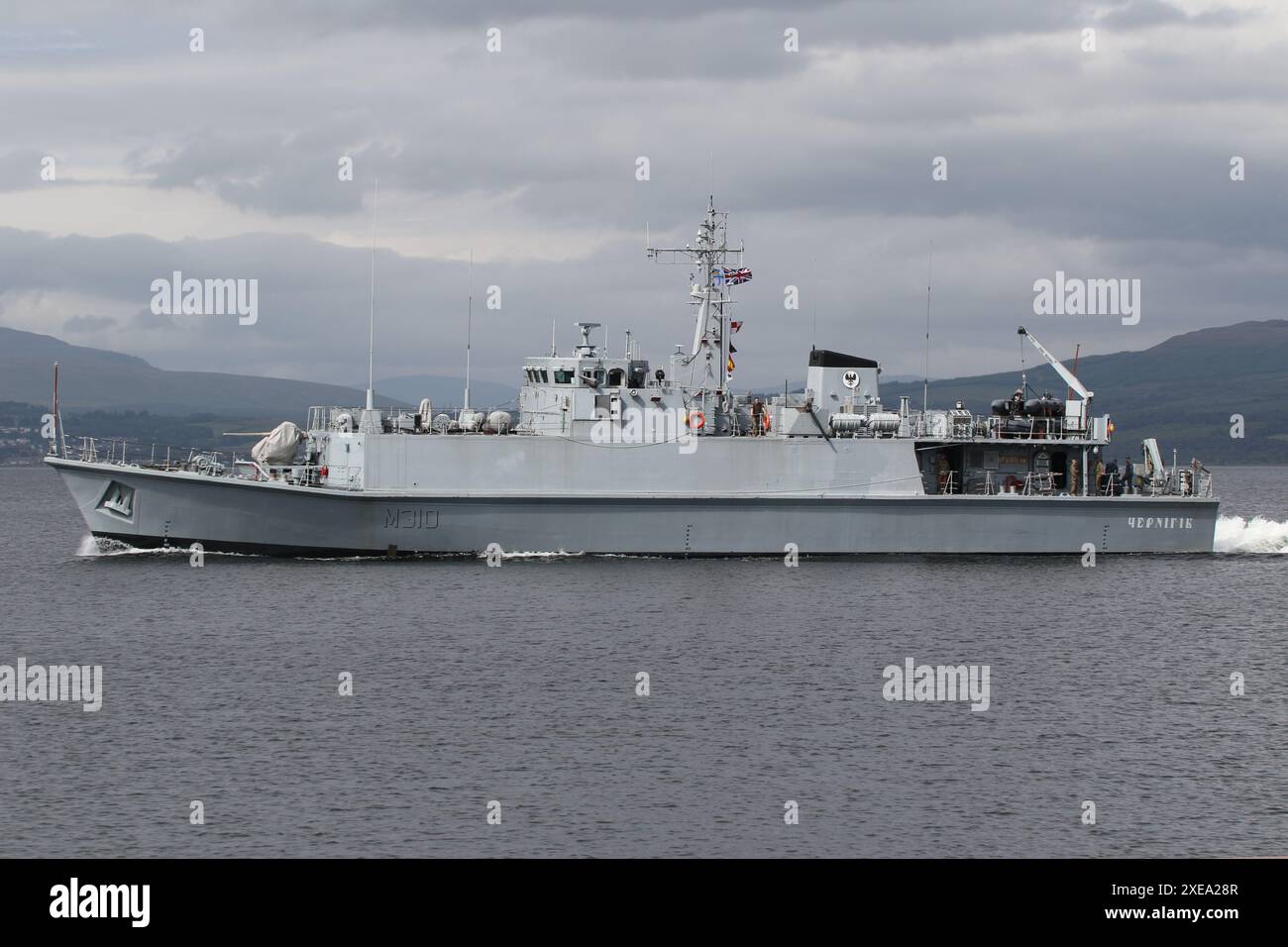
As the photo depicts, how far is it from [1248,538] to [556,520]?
24.3m

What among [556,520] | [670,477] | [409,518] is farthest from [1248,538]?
[409,518]

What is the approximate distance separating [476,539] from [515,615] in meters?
7.66

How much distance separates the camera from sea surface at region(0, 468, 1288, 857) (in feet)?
59.5

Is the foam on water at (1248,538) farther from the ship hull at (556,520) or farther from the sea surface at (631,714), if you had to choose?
the sea surface at (631,714)

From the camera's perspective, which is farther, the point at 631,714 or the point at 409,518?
the point at 409,518

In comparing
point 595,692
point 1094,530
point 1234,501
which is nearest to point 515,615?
point 595,692

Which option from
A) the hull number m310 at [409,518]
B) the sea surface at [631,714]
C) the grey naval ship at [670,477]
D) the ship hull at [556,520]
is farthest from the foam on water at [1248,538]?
the hull number m310 at [409,518]

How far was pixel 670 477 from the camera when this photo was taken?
40.0 meters

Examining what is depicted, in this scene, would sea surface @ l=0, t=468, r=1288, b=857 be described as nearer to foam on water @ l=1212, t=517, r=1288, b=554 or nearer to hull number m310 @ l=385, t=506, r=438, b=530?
hull number m310 @ l=385, t=506, r=438, b=530

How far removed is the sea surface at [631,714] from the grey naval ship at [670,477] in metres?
1.18

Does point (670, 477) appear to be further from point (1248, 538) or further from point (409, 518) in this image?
point (1248, 538)

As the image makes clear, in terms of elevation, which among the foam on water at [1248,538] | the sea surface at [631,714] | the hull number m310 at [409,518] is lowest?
the sea surface at [631,714]

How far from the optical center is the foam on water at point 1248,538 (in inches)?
1875
